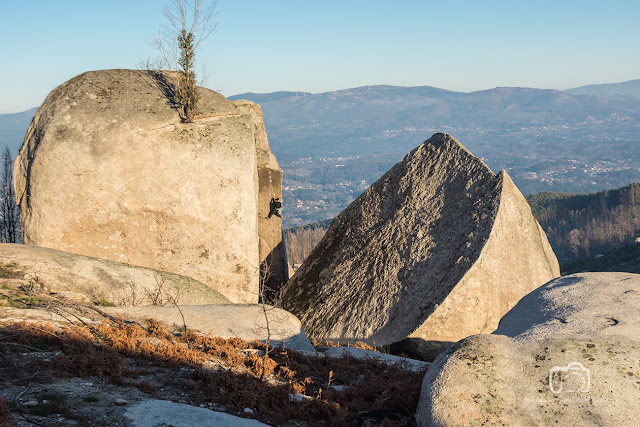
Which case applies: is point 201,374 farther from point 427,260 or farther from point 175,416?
point 427,260

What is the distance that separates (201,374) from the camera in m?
8.67

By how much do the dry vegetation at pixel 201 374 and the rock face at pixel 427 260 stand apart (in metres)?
3.48

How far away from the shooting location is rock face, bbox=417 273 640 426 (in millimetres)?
6695

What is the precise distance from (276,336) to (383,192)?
725 centimetres

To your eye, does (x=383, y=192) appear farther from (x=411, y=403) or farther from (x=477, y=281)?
(x=411, y=403)

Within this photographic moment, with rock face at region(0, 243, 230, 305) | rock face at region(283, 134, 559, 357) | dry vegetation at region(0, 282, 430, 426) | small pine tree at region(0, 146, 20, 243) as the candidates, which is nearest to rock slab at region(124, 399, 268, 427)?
dry vegetation at region(0, 282, 430, 426)

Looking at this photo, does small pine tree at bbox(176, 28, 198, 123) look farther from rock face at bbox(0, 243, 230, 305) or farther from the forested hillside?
the forested hillside

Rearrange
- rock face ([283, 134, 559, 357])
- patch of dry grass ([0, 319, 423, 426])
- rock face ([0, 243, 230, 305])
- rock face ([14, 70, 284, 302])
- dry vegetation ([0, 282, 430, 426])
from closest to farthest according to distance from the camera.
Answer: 1. dry vegetation ([0, 282, 430, 426])
2. patch of dry grass ([0, 319, 423, 426])
3. rock face ([0, 243, 230, 305])
4. rock face ([283, 134, 559, 357])
5. rock face ([14, 70, 284, 302])

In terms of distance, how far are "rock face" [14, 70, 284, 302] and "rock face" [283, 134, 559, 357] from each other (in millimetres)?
2801

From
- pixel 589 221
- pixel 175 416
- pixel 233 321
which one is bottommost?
pixel 589 221

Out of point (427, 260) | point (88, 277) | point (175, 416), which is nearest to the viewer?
point (175, 416)

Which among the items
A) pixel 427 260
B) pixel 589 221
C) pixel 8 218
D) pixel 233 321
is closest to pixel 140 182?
pixel 233 321

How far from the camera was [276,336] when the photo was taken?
39.2 feet

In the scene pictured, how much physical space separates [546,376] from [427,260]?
753 centimetres
